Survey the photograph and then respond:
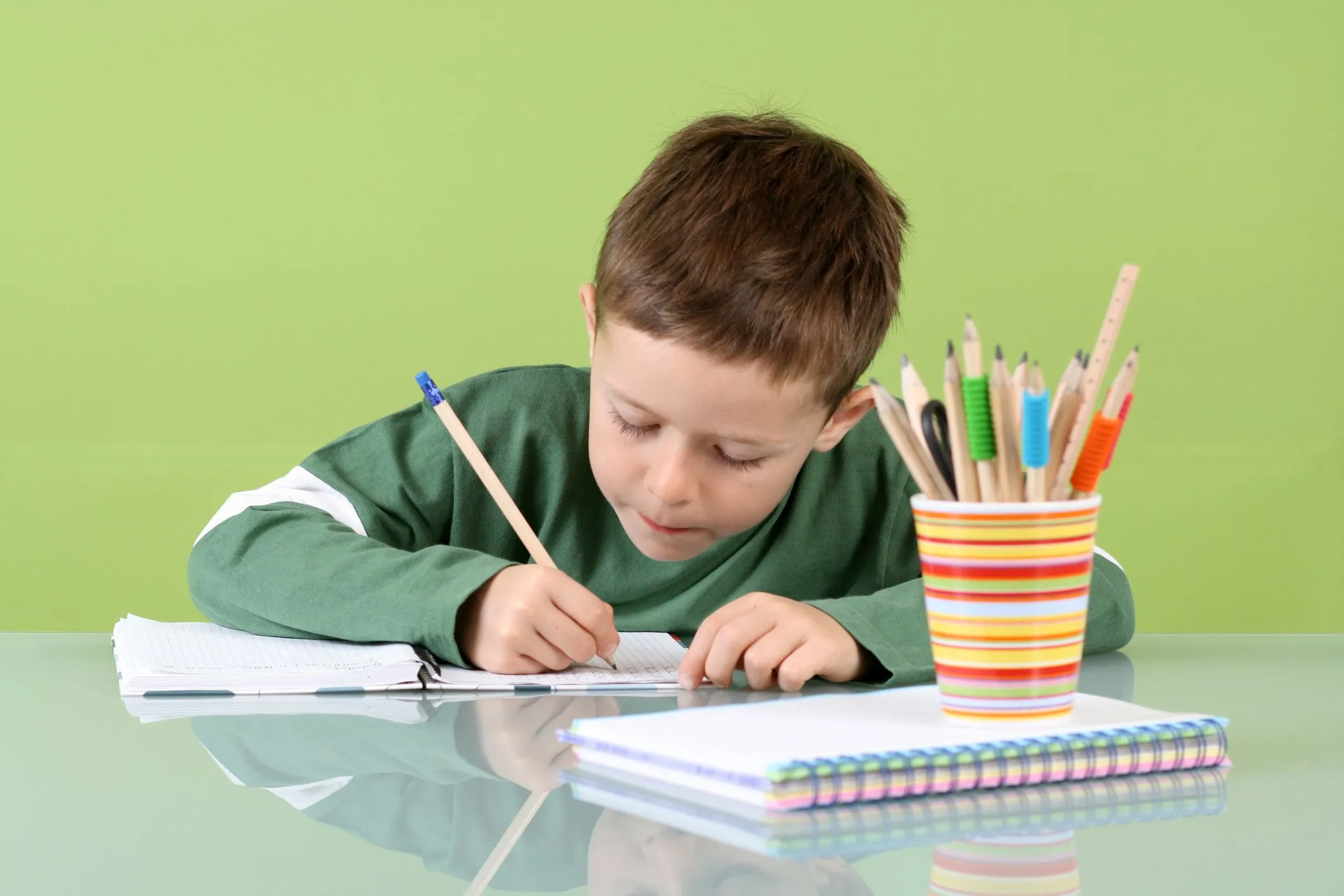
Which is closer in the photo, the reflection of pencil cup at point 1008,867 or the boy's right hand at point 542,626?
the reflection of pencil cup at point 1008,867

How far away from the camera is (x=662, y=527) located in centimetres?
97

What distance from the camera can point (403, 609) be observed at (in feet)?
2.75

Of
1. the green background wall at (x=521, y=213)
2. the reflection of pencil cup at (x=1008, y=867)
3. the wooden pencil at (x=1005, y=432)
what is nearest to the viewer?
the reflection of pencil cup at (x=1008, y=867)

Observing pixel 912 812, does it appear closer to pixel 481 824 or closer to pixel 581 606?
pixel 481 824

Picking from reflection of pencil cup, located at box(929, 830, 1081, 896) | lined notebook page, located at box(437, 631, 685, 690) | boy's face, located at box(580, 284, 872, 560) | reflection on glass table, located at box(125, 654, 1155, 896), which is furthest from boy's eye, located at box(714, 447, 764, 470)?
reflection of pencil cup, located at box(929, 830, 1081, 896)

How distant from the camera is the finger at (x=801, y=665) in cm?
75

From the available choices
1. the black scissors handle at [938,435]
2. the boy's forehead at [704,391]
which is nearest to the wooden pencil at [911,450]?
the black scissors handle at [938,435]

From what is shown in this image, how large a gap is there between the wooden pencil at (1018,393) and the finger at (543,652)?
1.13ft

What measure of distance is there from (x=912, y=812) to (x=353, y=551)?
1.70 feet

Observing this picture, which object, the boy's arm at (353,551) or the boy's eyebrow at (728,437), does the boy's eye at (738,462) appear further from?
the boy's arm at (353,551)

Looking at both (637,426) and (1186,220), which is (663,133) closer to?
(1186,220)

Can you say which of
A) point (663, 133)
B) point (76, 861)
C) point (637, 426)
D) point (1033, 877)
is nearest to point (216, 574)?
point (637, 426)

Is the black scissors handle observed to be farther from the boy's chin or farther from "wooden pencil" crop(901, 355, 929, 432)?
the boy's chin

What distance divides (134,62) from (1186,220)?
1.33 m
